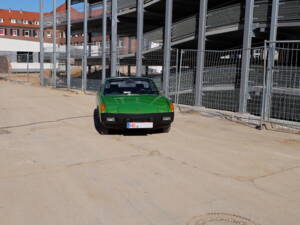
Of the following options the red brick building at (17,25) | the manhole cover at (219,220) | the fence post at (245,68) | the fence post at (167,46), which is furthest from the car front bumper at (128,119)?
the red brick building at (17,25)

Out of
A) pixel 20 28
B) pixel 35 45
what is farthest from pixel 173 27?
pixel 20 28

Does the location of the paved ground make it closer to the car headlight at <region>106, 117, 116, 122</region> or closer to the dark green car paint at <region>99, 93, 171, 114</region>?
the car headlight at <region>106, 117, 116, 122</region>

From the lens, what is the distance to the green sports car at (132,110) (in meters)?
7.30

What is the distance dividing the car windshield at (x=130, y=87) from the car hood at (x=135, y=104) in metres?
0.29

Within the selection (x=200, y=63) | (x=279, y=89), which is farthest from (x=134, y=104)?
(x=200, y=63)

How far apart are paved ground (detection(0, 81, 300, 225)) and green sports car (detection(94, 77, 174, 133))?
1.10 feet

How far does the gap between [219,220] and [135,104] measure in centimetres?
438

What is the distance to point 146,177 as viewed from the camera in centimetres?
483

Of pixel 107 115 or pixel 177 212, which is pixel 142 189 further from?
pixel 107 115

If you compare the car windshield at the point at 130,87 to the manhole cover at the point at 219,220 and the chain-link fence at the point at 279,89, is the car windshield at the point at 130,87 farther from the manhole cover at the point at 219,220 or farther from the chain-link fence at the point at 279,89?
the manhole cover at the point at 219,220

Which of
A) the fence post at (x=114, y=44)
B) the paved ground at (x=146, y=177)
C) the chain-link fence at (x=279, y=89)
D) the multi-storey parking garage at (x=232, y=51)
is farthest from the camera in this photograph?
the fence post at (x=114, y=44)

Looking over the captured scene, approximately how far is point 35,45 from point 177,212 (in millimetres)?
51182

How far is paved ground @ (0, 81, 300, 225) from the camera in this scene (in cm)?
366

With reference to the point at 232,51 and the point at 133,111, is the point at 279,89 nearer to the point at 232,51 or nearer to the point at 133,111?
the point at 232,51
